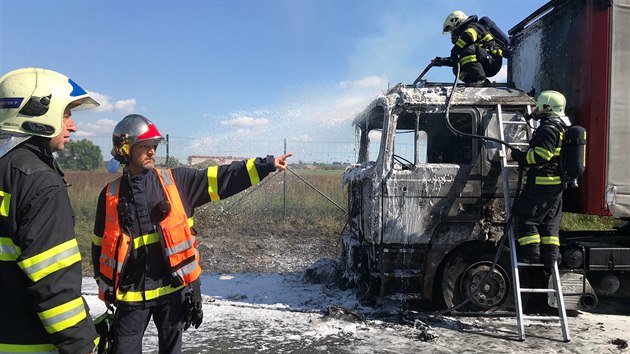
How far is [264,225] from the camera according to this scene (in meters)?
11.4

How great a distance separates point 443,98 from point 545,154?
1.25 meters

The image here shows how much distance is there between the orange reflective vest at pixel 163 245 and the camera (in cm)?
265

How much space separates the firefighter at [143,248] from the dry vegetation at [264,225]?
5.00m

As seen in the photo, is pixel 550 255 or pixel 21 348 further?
pixel 550 255

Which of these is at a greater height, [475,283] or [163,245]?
[163,245]

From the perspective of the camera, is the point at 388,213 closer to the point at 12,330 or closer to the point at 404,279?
the point at 404,279

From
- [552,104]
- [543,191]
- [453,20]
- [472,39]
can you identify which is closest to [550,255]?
[543,191]

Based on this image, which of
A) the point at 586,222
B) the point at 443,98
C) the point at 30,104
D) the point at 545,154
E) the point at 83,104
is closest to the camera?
the point at 30,104

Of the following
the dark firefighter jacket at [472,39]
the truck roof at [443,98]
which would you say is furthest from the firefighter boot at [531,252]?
the dark firefighter jacket at [472,39]

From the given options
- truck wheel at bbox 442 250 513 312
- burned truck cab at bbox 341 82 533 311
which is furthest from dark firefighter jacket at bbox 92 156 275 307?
truck wheel at bbox 442 250 513 312

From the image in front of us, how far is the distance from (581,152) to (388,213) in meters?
1.96

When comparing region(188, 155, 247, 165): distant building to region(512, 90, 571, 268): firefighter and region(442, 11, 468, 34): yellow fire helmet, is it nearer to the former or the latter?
region(442, 11, 468, 34): yellow fire helmet

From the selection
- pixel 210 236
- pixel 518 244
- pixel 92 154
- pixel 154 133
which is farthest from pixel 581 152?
pixel 92 154

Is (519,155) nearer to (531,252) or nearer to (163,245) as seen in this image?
(531,252)
